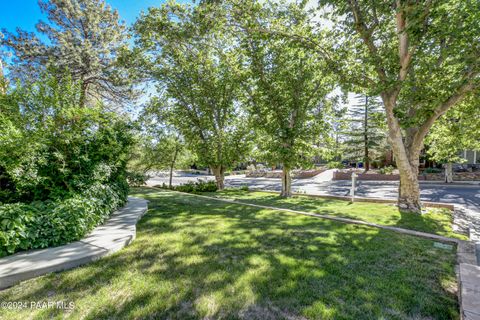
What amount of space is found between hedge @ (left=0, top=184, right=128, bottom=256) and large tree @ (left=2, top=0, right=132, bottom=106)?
7647 millimetres

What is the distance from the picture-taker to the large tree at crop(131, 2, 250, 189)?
11797 mm

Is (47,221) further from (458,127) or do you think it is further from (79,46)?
(458,127)

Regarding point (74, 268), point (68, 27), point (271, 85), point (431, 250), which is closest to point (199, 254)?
point (74, 268)

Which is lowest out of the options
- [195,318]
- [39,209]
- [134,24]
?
[195,318]

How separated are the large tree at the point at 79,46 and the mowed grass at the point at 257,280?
9478mm

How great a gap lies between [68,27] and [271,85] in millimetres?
11055

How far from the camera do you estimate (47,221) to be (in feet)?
12.5

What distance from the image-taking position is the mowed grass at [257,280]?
2359 millimetres

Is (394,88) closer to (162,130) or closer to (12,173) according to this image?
(12,173)

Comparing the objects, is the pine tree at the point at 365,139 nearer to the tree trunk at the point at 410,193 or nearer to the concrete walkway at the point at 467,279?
the tree trunk at the point at 410,193

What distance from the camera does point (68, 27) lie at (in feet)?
38.9

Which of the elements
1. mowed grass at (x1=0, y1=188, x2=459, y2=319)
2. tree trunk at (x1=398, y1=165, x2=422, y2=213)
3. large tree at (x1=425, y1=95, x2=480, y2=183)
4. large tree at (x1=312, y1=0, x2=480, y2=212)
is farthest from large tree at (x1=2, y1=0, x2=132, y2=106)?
large tree at (x1=425, y1=95, x2=480, y2=183)

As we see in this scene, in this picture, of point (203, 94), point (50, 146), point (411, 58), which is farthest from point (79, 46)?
point (411, 58)

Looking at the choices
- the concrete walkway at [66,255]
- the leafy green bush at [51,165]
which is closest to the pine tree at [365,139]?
the leafy green bush at [51,165]
